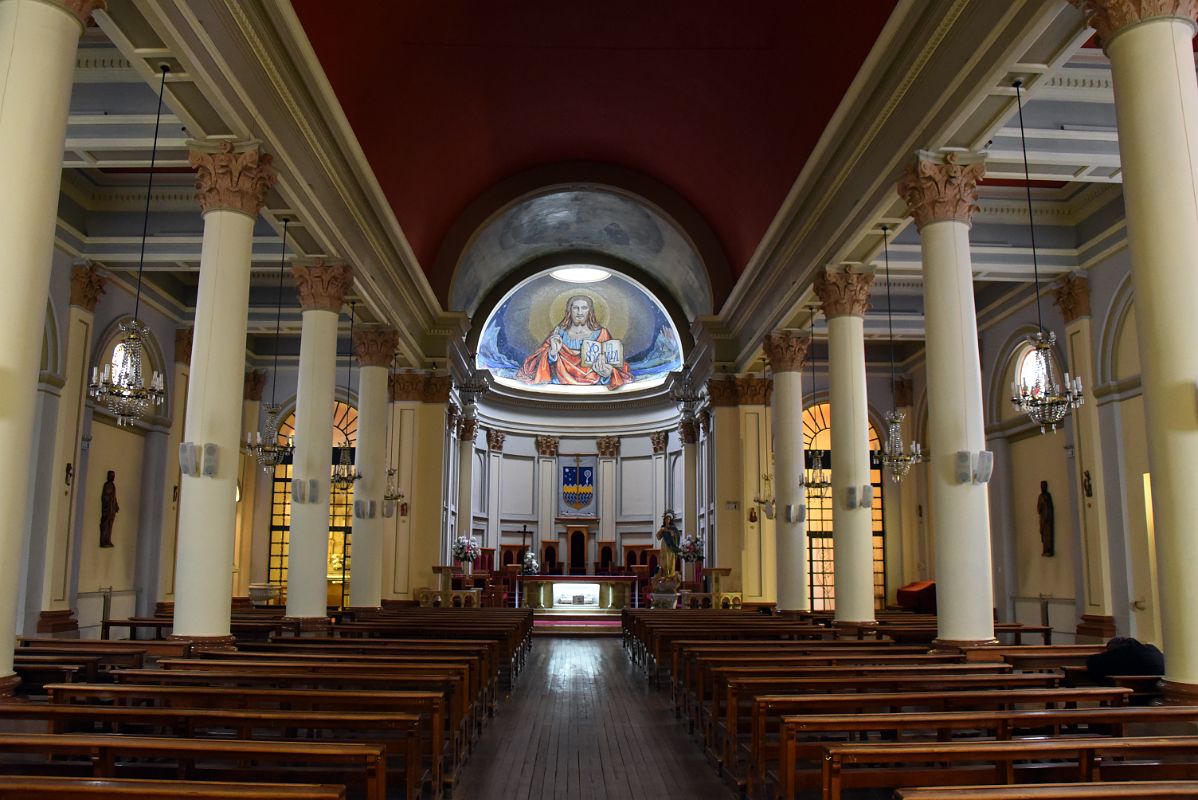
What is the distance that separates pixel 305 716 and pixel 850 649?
571cm

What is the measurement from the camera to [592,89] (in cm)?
1658

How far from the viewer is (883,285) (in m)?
18.3

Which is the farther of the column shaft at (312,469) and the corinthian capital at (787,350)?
the corinthian capital at (787,350)

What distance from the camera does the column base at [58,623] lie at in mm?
13812

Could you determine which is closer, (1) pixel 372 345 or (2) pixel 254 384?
(1) pixel 372 345

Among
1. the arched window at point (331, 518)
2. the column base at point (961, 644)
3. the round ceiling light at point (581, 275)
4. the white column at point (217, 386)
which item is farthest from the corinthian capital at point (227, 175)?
the round ceiling light at point (581, 275)

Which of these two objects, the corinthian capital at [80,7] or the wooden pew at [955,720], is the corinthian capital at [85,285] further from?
the wooden pew at [955,720]

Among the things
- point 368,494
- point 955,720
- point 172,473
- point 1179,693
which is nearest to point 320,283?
point 368,494

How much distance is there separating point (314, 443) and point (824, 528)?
47.9 ft

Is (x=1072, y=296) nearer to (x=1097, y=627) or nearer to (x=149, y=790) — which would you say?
(x=1097, y=627)

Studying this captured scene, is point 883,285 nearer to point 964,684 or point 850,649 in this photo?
point 850,649

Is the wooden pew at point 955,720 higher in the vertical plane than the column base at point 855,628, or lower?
higher

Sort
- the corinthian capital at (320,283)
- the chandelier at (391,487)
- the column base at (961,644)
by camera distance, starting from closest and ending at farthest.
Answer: the column base at (961,644), the corinthian capital at (320,283), the chandelier at (391,487)

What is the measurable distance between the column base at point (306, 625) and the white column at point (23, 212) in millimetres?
6344
